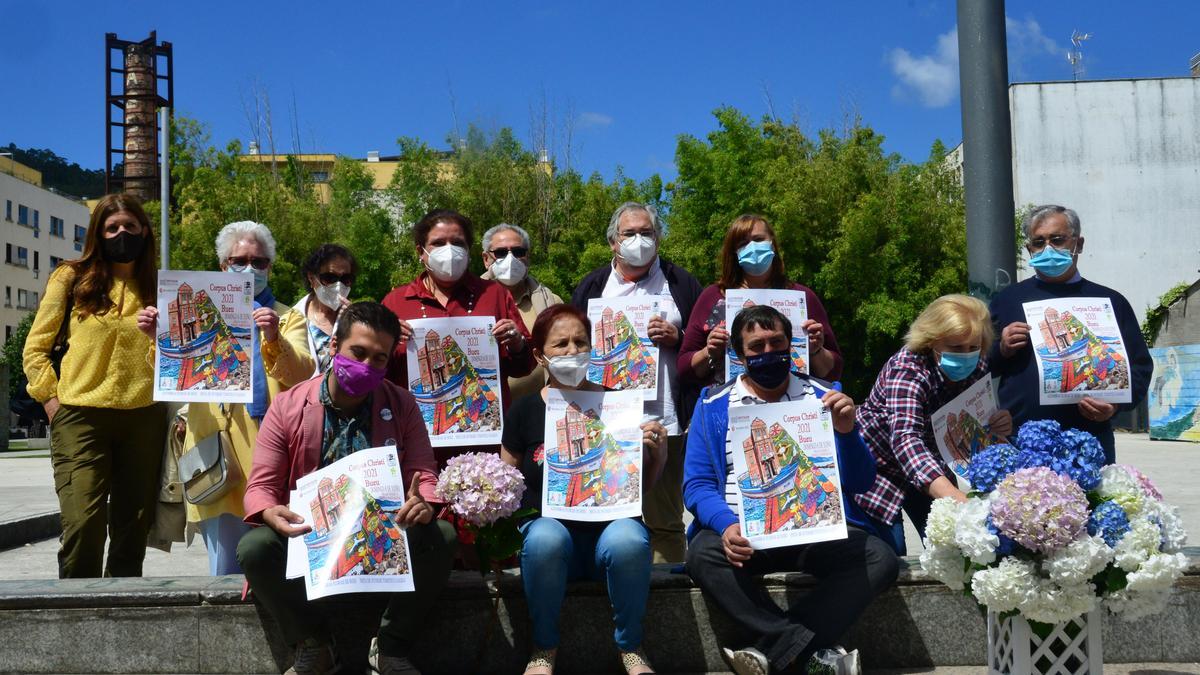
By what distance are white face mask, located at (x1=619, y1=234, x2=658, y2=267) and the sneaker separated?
2.44 metres

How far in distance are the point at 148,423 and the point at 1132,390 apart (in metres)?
4.79

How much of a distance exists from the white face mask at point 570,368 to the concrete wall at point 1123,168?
40355mm

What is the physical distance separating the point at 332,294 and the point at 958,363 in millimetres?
3085

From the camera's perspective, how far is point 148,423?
5352 mm

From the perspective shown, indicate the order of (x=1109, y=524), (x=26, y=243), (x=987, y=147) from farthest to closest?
1. (x=26, y=243)
2. (x=987, y=147)
3. (x=1109, y=524)

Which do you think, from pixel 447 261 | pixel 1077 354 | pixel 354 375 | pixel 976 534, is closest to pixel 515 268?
pixel 447 261

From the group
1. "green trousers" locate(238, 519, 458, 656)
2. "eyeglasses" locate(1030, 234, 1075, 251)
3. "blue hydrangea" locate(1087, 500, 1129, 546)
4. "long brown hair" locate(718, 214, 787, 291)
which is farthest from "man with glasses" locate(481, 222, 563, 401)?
"blue hydrangea" locate(1087, 500, 1129, 546)

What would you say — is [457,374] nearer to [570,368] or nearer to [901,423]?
[570,368]

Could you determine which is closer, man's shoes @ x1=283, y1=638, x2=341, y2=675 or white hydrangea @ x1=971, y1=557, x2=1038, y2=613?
white hydrangea @ x1=971, y1=557, x2=1038, y2=613

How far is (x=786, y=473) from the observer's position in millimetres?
4359

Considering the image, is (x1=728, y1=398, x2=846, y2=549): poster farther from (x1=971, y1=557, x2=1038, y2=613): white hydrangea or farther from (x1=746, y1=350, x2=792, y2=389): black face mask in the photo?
(x1=971, y1=557, x2=1038, y2=613): white hydrangea

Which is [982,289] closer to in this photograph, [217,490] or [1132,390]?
[1132,390]

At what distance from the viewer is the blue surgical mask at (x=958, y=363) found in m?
4.81

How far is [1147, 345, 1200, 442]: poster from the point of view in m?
29.2
